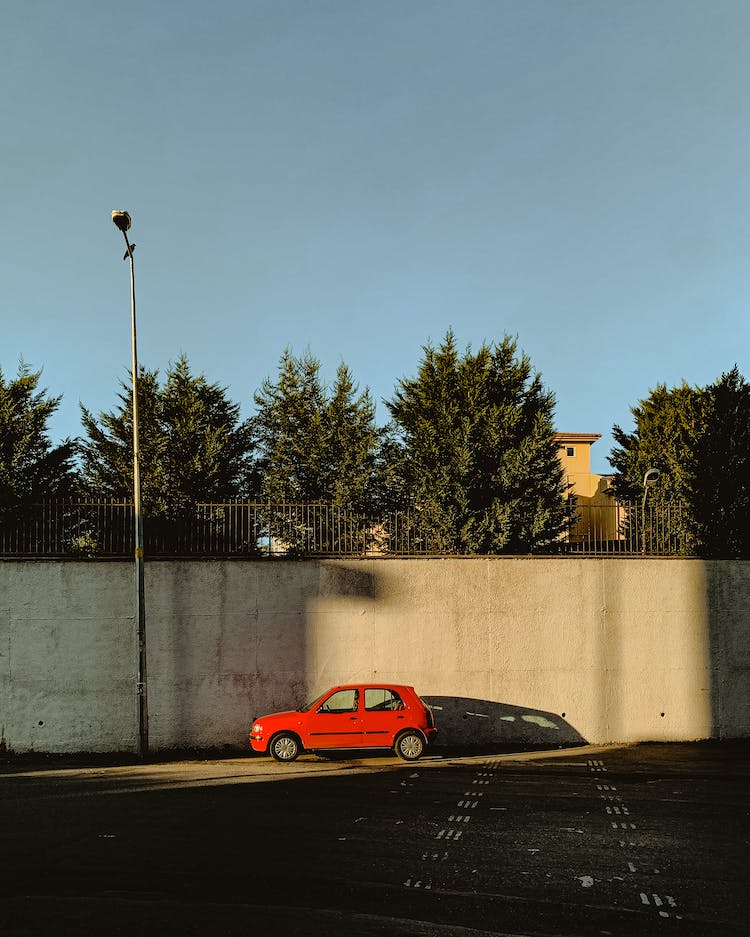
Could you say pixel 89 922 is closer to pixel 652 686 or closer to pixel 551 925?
pixel 551 925

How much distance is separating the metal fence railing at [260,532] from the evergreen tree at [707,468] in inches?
67.6

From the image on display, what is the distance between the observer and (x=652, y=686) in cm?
2220

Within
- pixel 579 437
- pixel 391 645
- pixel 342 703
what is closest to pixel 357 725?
pixel 342 703

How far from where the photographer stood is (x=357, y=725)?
18891mm

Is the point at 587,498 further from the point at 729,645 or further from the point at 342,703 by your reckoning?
the point at 342,703

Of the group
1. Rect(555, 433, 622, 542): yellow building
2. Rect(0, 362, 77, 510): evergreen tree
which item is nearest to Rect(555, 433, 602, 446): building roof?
Rect(555, 433, 622, 542): yellow building

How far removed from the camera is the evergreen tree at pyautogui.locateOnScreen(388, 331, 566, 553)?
86.3 feet

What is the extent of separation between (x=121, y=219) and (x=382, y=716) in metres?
12.3

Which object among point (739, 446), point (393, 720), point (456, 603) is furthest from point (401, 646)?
point (739, 446)

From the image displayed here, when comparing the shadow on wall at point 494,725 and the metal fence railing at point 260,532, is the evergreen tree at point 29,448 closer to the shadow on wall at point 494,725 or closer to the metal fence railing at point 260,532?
the metal fence railing at point 260,532

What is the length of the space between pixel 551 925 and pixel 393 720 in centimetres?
1090

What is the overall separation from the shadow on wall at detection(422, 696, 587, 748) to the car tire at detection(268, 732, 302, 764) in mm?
3996

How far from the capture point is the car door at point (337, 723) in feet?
62.0

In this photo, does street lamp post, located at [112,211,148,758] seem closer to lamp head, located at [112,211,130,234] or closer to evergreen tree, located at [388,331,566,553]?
lamp head, located at [112,211,130,234]
